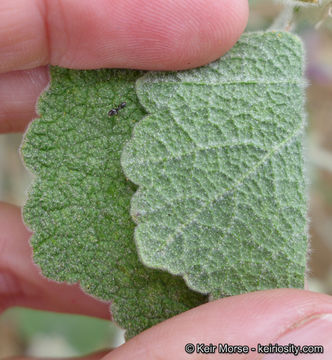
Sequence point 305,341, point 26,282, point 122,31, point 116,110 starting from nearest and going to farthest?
point 305,341
point 122,31
point 116,110
point 26,282

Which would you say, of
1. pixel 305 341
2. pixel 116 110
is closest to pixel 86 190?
pixel 116 110

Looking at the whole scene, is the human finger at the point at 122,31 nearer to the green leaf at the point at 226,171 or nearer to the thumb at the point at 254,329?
the green leaf at the point at 226,171

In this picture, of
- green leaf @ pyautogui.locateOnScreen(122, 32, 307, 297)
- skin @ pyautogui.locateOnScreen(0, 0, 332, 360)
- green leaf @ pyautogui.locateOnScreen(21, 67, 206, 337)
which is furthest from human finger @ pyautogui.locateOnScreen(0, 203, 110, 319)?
green leaf @ pyautogui.locateOnScreen(122, 32, 307, 297)

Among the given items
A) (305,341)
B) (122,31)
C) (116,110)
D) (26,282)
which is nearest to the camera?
(305,341)

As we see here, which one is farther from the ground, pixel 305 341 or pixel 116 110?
pixel 116 110

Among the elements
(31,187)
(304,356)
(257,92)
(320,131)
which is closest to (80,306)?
(31,187)

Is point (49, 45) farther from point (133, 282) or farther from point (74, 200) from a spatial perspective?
point (133, 282)

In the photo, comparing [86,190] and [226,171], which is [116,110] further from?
[226,171]
